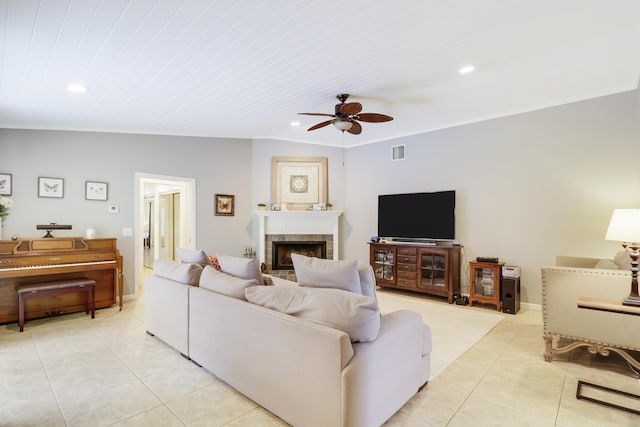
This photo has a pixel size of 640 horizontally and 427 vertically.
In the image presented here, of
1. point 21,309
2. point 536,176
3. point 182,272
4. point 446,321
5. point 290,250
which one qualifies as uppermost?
point 536,176

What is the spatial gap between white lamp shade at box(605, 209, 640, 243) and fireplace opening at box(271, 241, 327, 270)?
14.8 ft

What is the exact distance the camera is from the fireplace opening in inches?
250

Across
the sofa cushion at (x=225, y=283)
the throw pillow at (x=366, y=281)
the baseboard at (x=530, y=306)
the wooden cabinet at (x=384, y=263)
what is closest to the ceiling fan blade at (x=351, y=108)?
the throw pillow at (x=366, y=281)

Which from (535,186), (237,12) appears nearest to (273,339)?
(237,12)

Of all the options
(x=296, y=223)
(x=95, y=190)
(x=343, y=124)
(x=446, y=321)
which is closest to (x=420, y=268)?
(x=446, y=321)

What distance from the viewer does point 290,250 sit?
21.4ft

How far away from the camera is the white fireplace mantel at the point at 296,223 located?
6.19 metres

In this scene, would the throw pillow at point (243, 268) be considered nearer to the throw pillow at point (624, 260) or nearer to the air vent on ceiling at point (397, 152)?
the throw pillow at point (624, 260)

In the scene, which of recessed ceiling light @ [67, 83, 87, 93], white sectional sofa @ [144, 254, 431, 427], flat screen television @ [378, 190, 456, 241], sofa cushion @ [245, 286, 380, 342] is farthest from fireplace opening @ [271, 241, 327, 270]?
sofa cushion @ [245, 286, 380, 342]

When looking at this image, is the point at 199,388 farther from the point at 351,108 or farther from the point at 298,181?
the point at 298,181

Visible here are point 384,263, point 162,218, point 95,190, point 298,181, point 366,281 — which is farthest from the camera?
point 162,218

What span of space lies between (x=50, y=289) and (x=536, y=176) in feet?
20.6

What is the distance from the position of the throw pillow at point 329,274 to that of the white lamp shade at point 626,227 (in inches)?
79.2

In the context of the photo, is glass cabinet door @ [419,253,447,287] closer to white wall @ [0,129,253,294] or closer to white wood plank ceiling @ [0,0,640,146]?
white wood plank ceiling @ [0,0,640,146]
